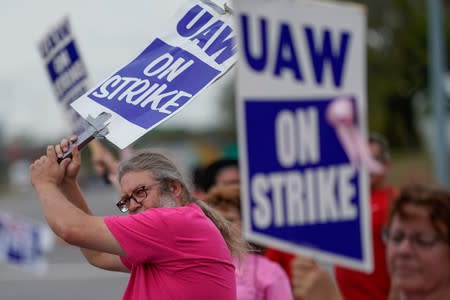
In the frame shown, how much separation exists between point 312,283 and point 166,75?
91cm

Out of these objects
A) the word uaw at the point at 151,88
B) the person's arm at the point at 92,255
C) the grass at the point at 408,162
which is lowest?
the person's arm at the point at 92,255

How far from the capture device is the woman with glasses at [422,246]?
10.8 ft

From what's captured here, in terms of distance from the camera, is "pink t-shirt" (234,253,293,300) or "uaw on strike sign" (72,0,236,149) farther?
"pink t-shirt" (234,253,293,300)

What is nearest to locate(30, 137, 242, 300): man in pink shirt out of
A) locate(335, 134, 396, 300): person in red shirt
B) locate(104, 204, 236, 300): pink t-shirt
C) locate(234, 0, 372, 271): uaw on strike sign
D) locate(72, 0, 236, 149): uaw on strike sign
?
locate(104, 204, 236, 300): pink t-shirt

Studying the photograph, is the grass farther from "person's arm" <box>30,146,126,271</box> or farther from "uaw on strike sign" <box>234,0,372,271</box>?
"uaw on strike sign" <box>234,0,372,271</box>

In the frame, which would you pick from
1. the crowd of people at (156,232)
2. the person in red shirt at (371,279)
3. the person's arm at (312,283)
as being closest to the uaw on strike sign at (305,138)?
the crowd of people at (156,232)

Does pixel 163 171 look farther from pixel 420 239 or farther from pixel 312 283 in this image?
pixel 420 239

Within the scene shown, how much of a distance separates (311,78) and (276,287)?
70.3 inches

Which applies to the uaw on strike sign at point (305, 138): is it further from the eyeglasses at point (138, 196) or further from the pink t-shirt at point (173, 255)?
the eyeglasses at point (138, 196)

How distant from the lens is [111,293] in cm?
1523

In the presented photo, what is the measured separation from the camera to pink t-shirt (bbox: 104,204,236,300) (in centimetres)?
417

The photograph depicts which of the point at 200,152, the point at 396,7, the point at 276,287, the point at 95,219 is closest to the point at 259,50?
the point at 95,219

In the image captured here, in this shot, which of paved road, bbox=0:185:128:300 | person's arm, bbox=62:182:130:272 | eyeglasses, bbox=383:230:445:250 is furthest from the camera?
paved road, bbox=0:185:128:300

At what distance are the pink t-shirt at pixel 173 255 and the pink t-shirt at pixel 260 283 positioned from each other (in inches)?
32.9
